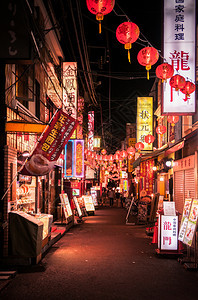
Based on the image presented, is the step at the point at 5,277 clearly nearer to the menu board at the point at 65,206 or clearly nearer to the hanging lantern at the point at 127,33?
the hanging lantern at the point at 127,33

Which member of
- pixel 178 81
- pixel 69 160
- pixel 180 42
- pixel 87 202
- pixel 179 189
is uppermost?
pixel 180 42

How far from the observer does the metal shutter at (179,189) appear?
15469 millimetres

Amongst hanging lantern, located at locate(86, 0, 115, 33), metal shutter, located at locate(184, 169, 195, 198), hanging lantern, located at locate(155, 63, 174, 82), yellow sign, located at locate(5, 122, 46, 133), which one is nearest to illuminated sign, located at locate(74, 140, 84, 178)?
metal shutter, located at locate(184, 169, 195, 198)

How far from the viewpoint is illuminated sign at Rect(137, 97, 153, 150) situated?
2498 centimetres

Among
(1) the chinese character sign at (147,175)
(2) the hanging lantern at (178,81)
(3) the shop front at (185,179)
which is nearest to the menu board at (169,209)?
(3) the shop front at (185,179)

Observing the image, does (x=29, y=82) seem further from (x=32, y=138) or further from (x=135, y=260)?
(x=135, y=260)

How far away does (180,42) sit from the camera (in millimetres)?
12023

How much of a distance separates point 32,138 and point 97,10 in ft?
25.7

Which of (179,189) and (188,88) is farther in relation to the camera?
(179,189)

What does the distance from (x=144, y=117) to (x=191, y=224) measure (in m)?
16.2

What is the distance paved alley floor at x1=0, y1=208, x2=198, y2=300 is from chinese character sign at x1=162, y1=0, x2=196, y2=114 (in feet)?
18.7

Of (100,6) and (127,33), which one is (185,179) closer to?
(127,33)

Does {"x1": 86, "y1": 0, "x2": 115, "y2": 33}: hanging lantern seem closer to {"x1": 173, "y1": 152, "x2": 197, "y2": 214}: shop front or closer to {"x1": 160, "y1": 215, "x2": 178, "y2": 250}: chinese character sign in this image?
{"x1": 160, "y1": 215, "x2": 178, "y2": 250}: chinese character sign

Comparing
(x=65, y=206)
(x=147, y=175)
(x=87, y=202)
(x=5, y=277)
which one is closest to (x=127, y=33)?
(x=5, y=277)
